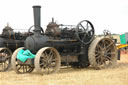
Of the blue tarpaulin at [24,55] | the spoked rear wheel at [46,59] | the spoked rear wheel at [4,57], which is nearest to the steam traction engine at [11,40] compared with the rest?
the spoked rear wheel at [4,57]

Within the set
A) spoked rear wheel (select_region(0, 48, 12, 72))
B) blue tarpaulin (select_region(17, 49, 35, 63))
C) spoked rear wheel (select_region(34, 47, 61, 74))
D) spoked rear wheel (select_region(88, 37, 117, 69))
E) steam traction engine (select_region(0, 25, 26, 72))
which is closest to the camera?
spoked rear wheel (select_region(34, 47, 61, 74))

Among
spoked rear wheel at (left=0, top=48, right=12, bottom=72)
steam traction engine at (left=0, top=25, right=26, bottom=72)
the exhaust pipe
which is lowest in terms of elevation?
spoked rear wheel at (left=0, top=48, right=12, bottom=72)

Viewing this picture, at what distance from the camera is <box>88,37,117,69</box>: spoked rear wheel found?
37.9ft

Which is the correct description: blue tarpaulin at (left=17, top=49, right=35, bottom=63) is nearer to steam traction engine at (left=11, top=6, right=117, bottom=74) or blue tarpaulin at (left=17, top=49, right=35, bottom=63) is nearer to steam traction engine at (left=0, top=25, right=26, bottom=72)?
steam traction engine at (left=11, top=6, right=117, bottom=74)

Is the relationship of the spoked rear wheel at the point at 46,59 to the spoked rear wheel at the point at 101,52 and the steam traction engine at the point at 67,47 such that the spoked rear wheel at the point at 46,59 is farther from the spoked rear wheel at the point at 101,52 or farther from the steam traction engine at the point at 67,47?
the spoked rear wheel at the point at 101,52

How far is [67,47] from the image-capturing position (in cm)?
1151

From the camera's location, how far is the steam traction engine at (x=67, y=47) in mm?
10406

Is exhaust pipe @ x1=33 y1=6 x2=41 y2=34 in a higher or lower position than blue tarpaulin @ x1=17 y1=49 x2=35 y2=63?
higher

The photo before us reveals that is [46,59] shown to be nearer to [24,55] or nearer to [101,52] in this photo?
[24,55]

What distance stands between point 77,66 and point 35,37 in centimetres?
Answer: 299

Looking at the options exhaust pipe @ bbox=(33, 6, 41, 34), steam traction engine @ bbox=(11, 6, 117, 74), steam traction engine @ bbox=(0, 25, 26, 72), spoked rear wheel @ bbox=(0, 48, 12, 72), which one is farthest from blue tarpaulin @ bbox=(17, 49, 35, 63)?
steam traction engine @ bbox=(0, 25, 26, 72)

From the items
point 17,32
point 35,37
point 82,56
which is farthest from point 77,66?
point 17,32

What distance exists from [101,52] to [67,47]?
157 cm

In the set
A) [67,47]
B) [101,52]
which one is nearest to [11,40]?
[67,47]
